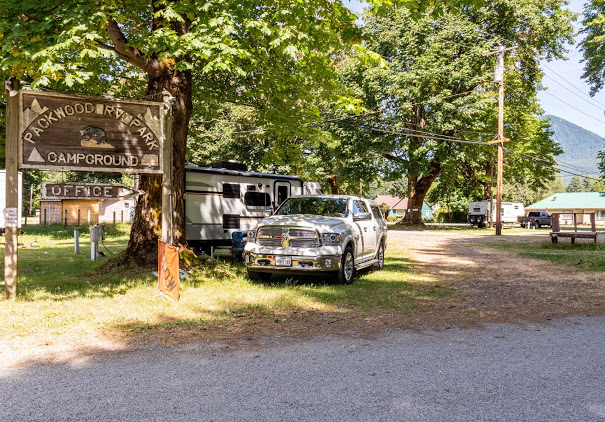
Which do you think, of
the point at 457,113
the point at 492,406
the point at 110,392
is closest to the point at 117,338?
the point at 110,392

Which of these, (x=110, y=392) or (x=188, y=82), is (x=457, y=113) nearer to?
(x=188, y=82)

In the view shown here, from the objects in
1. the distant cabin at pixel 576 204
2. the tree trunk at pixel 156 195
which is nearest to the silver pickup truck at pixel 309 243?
the tree trunk at pixel 156 195

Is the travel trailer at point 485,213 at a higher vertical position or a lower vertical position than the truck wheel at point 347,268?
higher

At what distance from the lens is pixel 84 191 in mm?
8016

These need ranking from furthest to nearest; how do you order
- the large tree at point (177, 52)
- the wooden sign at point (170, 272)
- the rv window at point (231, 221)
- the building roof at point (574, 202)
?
the building roof at point (574, 202)
the rv window at point (231, 221)
the wooden sign at point (170, 272)
the large tree at point (177, 52)

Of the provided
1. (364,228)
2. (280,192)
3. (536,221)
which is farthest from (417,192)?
(364,228)

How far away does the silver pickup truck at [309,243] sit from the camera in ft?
30.4

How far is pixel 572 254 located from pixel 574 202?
2565 inches

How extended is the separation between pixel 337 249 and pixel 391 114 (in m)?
27.7

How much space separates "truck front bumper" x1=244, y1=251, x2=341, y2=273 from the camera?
9180mm

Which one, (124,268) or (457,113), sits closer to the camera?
(124,268)

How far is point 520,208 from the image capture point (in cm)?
5119

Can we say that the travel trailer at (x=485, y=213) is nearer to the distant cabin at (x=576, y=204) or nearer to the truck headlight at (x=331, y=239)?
the distant cabin at (x=576, y=204)

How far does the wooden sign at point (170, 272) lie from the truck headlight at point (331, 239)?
2.91m
